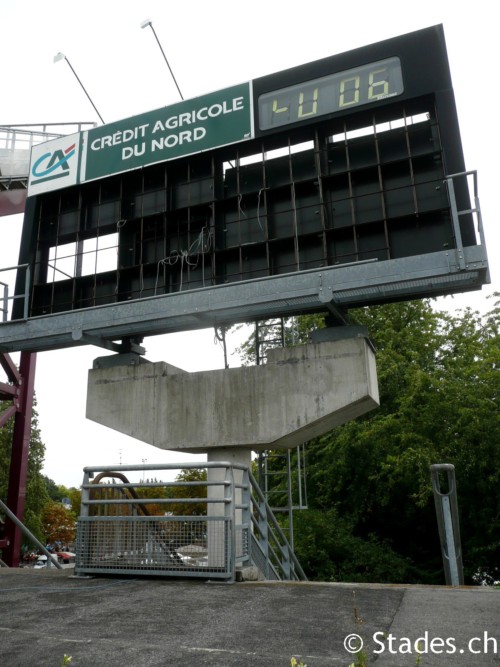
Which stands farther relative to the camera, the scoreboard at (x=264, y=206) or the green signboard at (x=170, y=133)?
the green signboard at (x=170, y=133)

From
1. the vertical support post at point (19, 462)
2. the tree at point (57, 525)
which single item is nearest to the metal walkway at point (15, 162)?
the vertical support post at point (19, 462)

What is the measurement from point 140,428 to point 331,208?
218 inches

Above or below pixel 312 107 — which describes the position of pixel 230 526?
below

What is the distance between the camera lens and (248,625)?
478 centimetres

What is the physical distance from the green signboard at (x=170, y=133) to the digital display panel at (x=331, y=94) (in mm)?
497

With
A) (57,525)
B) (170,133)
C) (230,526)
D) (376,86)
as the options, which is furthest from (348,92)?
(57,525)

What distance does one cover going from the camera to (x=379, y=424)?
777 inches

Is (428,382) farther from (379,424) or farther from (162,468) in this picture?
(162,468)

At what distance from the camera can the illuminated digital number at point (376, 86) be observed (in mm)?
10445

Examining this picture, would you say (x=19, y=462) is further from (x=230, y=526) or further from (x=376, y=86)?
(x=376, y=86)

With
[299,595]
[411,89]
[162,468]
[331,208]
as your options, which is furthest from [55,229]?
[299,595]

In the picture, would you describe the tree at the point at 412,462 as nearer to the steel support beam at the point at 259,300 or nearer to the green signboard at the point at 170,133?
the steel support beam at the point at 259,300

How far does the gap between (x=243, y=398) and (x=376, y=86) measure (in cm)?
622

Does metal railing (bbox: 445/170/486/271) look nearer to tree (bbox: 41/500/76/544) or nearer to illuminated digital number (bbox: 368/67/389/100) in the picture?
illuminated digital number (bbox: 368/67/389/100)
